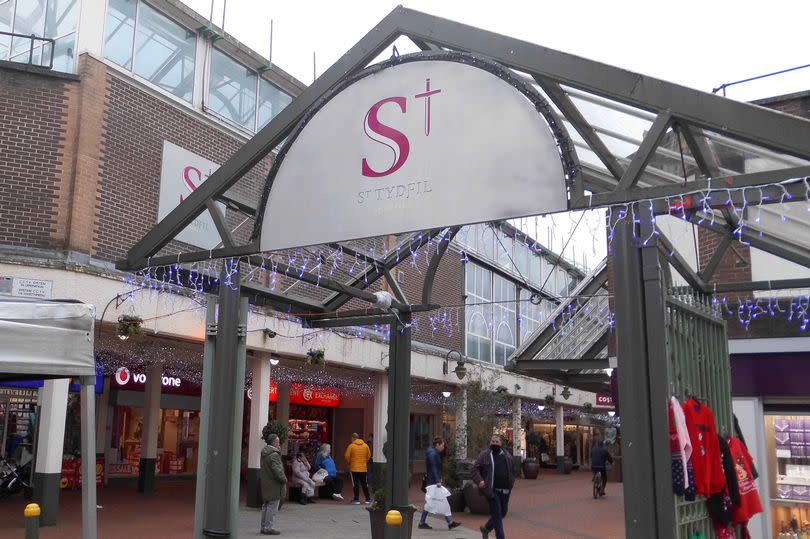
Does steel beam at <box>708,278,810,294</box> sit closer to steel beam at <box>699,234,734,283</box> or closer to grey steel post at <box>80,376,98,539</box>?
steel beam at <box>699,234,734,283</box>

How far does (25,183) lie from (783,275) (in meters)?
12.5

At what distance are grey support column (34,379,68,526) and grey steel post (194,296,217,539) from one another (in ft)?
17.2

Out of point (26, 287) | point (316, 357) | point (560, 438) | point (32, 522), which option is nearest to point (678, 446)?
point (32, 522)

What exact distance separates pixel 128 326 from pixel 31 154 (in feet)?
12.2

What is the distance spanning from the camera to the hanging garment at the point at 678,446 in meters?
5.87

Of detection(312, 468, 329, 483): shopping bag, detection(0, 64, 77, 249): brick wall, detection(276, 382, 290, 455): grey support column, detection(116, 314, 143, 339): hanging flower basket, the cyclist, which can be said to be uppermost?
detection(0, 64, 77, 249): brick wall

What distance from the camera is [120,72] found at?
15219mm

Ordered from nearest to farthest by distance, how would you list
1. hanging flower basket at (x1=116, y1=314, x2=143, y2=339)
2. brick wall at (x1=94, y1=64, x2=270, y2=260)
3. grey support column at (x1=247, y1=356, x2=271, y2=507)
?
hanging flower basket at (x1=116, y1=314, x2=143, y2=339) < brick wall at (x1=94, y1=64, x2=270, y2=260) < grey support column at (x1=247, y1=356, x2=271, y2=507)

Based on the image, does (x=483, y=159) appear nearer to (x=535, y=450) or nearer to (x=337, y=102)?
(x=337, y=102)

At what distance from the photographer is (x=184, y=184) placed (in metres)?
16.4

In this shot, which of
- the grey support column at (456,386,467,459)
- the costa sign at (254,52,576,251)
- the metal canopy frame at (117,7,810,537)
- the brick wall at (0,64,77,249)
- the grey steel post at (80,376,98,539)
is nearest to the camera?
the metal canopy frame at (117,7,810,537)

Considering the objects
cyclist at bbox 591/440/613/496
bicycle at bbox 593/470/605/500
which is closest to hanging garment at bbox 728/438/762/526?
cyclist at bbox 591/440/613/496

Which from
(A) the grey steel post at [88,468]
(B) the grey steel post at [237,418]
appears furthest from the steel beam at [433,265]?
(A) the grey steel post at [88,468]

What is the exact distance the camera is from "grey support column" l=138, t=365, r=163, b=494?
1931 centimetres
